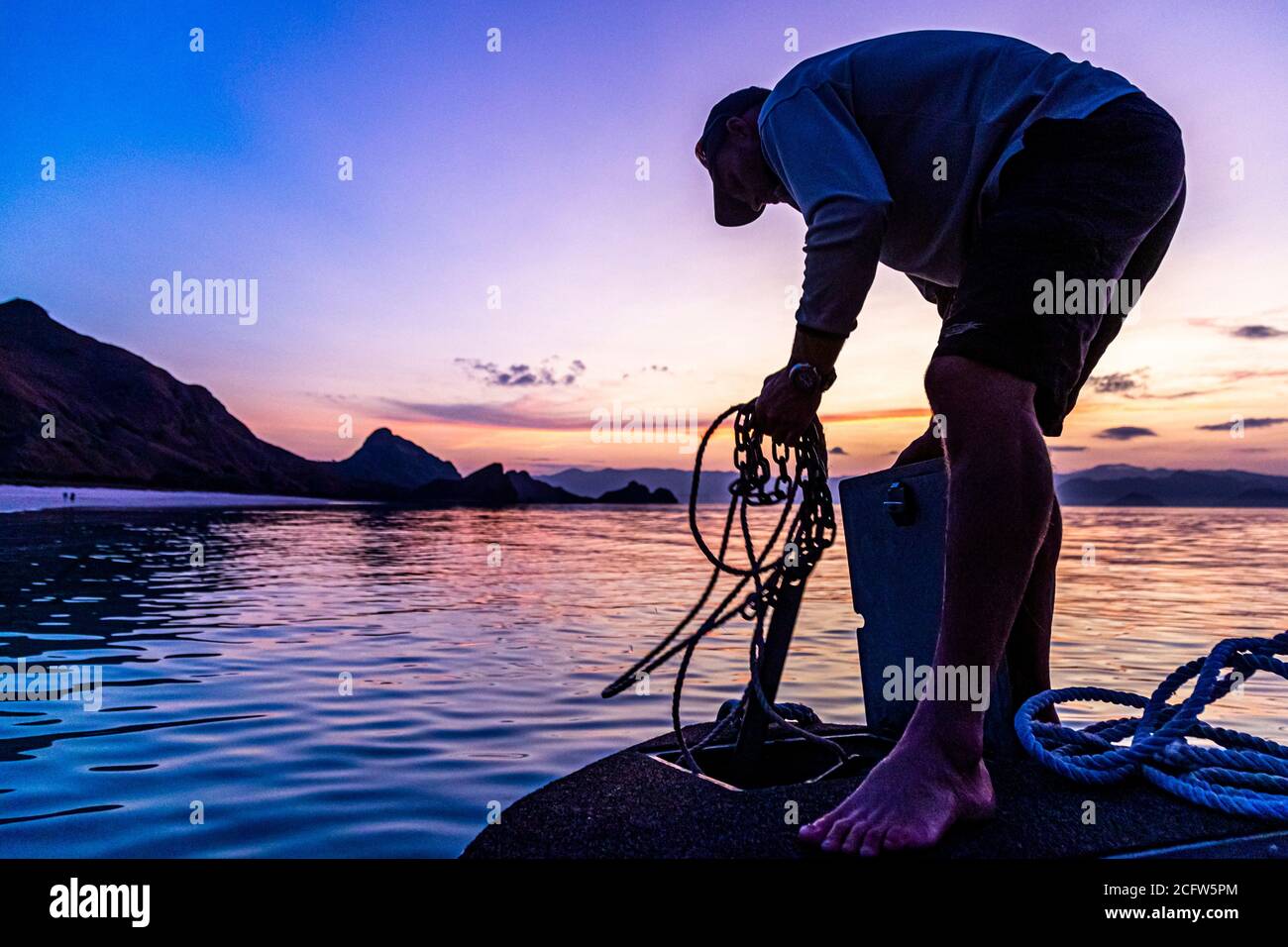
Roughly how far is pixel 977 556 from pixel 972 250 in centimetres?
67

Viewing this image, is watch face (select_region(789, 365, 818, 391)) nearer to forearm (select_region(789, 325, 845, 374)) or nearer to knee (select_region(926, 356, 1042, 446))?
forearm (select_region(789, 325, 845, 374))

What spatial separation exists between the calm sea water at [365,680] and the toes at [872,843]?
140cm

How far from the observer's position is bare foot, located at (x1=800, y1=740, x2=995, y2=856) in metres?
1.84

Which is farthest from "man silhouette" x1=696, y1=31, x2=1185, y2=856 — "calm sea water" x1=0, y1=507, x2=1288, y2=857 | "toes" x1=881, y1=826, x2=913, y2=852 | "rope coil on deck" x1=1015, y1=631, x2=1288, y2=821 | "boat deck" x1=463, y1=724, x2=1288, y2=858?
"calm sea water" x1=0, y1=507, x2=1288, y2=857

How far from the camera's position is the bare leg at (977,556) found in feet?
6.58

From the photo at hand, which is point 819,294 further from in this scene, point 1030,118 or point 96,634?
point 96,634

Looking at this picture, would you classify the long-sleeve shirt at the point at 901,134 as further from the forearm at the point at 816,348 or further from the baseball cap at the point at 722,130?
the baseball cap at the point at 722,130

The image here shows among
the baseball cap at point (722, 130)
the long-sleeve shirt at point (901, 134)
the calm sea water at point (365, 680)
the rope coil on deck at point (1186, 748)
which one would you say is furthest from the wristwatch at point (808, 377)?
the calm sea water at point (365, 680)

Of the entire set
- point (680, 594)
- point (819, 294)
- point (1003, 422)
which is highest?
point (819, 294)

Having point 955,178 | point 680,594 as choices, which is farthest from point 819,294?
point 680,594

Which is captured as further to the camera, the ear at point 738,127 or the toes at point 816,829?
the ear at point 738,127

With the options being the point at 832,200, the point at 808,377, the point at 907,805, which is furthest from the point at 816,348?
the point at 907,805

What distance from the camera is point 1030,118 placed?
7.07 feet
